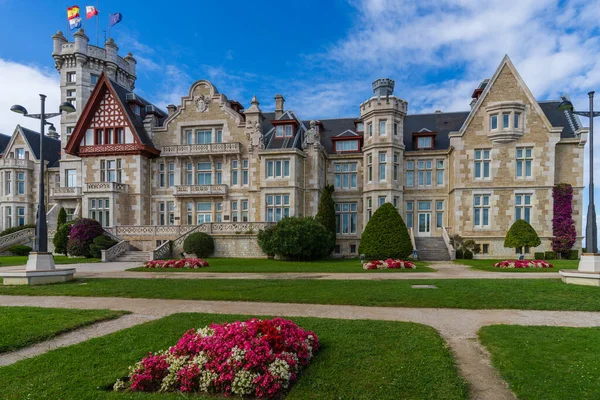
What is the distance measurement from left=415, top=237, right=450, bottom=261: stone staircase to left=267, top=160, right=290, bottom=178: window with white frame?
12.7 m

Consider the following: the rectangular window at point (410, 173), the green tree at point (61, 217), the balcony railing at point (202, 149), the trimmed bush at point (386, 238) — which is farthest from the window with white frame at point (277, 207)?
the green tree at point (61, 217)

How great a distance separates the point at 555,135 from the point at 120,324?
3234 centimetres

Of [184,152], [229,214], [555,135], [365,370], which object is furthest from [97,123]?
[555,135]

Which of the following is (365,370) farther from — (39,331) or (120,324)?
(39,331)

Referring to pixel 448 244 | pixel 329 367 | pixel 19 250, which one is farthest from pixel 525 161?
pixel 19 250

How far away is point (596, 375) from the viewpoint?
4883 millimetres

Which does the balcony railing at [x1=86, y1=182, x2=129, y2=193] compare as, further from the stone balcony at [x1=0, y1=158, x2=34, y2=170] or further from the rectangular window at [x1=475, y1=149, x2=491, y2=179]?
the rectangular window at [x1=475, y1=149, x2=491, y2=179]

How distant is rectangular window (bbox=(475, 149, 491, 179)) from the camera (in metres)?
28.9

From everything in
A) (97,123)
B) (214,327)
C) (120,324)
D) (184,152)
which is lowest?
(120,324)

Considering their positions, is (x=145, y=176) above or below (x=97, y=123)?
below

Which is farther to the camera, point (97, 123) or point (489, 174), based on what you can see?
point (97, 123)

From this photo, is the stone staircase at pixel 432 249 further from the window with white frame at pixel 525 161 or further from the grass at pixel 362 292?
the grass at pixel 362 292

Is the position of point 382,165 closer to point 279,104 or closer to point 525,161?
point 525,161

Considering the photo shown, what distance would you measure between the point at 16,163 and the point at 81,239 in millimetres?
19632
